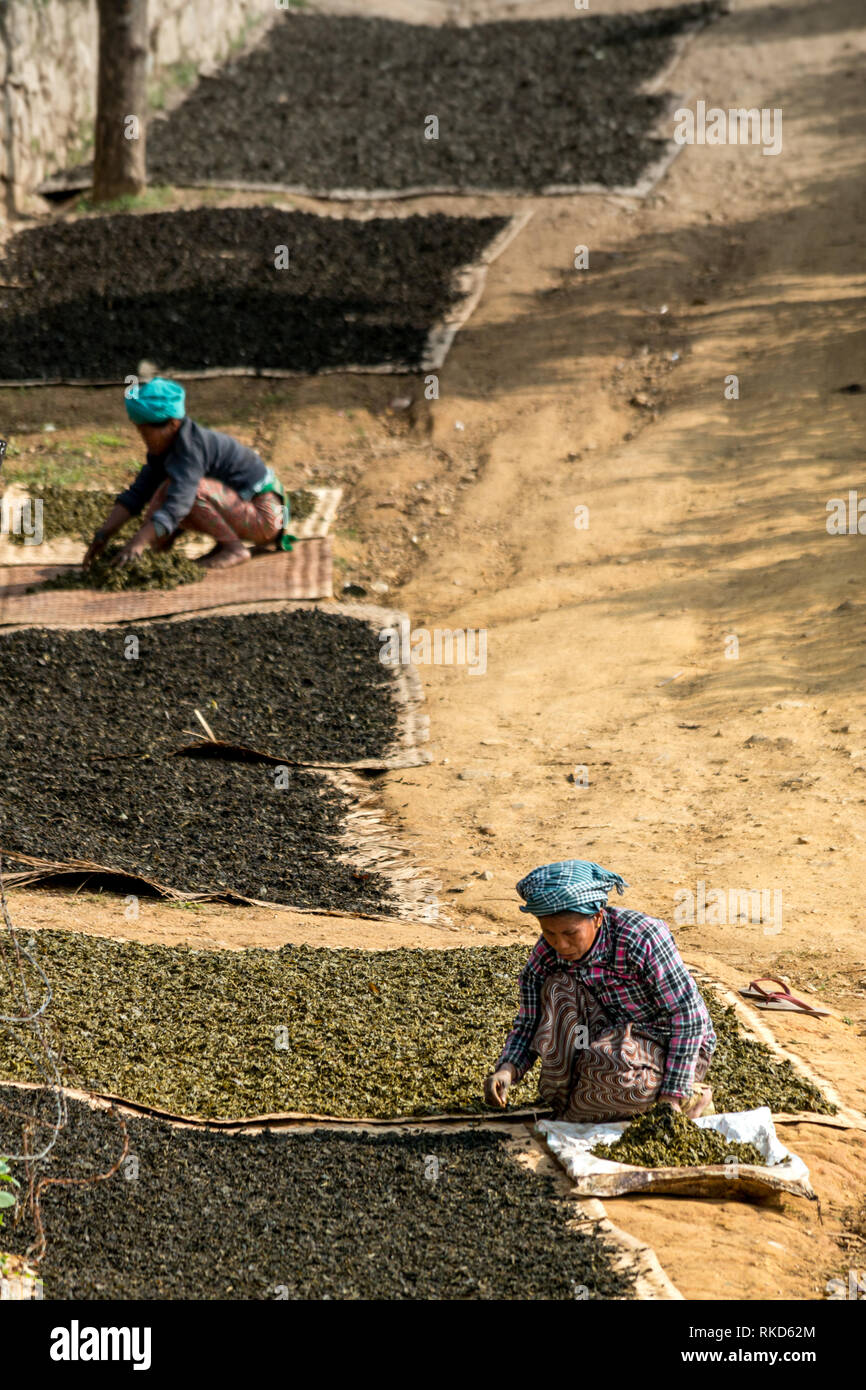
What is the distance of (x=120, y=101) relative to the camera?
13102mm

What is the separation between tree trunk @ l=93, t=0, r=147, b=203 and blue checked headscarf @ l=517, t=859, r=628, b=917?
37.8 ft

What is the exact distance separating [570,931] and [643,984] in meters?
0.28

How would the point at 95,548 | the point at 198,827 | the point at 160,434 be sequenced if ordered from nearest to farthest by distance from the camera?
1. the point at 198,827
2. the point at 160,434
3. the point at 95,548

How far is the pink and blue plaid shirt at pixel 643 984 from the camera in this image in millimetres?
3568

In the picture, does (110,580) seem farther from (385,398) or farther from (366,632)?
(385,398)

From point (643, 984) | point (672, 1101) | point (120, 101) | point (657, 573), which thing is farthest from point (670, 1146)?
point (120, 101)

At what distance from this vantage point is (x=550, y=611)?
8508mm

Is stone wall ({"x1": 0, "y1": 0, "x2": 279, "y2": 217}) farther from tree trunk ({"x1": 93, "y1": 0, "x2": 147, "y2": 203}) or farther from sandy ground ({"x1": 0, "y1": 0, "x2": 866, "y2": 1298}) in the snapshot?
sandy ground ({"x1": 0, "y1": 0, "x2": 866, "y2": 1298})

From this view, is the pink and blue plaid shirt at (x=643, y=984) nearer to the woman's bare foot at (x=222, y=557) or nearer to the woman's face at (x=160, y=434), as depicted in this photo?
the woman's face at (x=160, y=434)

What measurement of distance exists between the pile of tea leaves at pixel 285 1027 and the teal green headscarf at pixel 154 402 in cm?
375

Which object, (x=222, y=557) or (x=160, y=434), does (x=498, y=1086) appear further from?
(x=222, y=557)

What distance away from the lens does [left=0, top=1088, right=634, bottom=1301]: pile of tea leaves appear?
318cm

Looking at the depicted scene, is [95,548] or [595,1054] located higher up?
[95,548]

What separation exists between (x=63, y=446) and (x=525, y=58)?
10.1 metres
